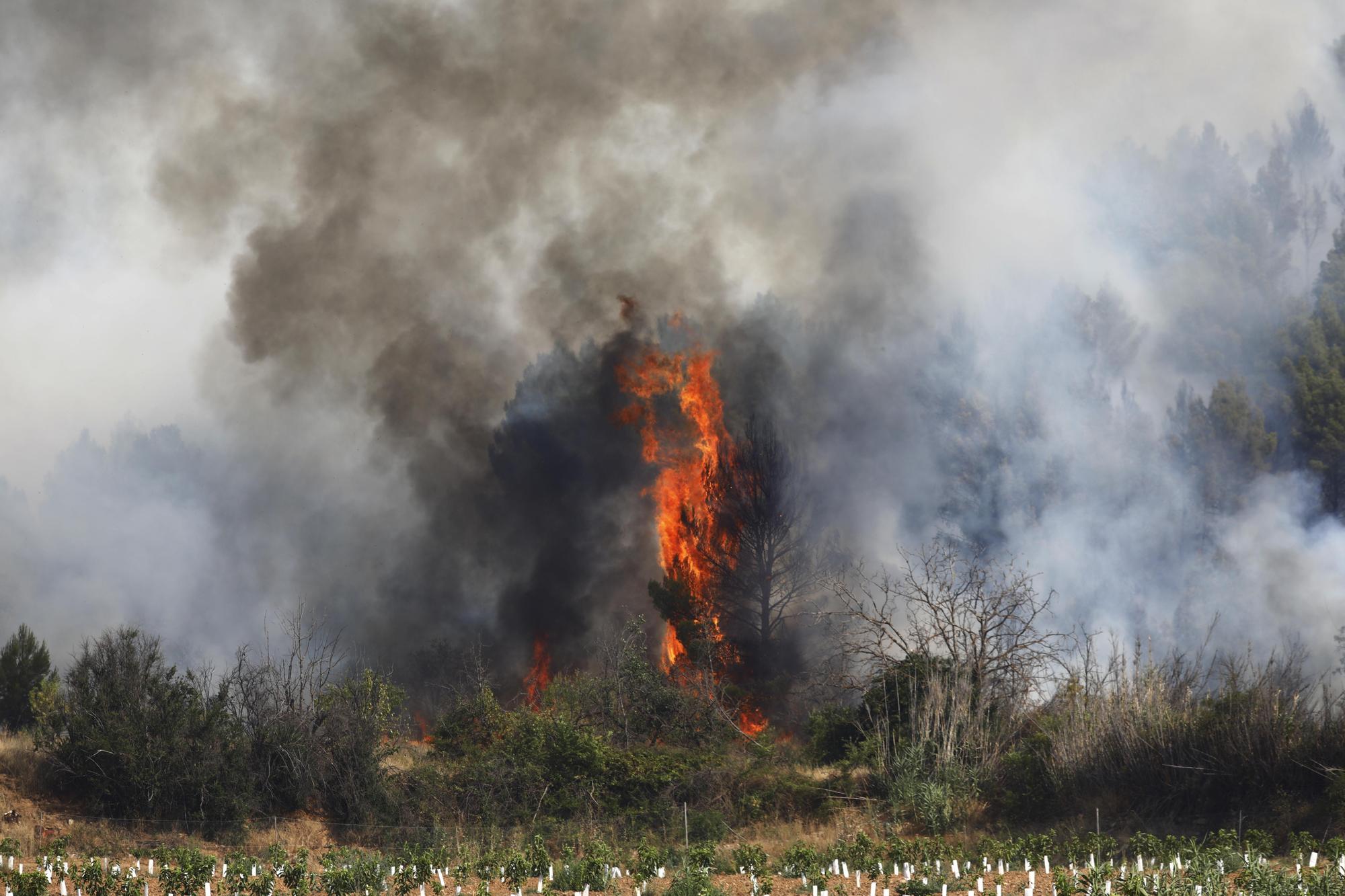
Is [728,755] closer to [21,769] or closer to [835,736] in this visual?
[835,736]

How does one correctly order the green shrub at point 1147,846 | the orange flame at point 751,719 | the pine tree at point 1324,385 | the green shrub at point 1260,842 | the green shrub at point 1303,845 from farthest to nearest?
the pine tree at point 1324,385 < the orange flame at point 751,719 < the green shrub at point 1147,846 < the green shrub at point 1260,842 < the green shrub at point 1303,845

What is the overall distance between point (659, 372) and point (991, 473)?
16716 mm

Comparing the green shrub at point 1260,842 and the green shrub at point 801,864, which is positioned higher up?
the green shrub at point 1260,842

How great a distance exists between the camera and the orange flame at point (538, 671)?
52428mm

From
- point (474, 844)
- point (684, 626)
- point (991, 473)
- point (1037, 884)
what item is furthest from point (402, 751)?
point (991, 473)

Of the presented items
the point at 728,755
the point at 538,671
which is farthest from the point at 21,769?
the point at 538,671

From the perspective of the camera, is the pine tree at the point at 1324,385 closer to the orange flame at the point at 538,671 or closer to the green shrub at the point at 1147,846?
the green shrub at the point at 1147,846

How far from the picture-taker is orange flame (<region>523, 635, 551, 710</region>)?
5243 centimetres

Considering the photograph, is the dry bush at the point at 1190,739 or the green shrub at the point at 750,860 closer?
the green shrub at the point at 750,860

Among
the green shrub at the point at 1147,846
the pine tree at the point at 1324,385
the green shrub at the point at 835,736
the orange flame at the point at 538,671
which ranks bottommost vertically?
the green shrub at the point at 1147,846

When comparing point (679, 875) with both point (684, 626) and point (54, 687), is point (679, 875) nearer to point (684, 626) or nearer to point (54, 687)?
point (684, 626)

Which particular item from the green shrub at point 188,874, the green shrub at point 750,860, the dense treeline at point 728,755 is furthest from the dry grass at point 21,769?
the green shrub at point 750,860

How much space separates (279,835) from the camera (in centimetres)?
2634

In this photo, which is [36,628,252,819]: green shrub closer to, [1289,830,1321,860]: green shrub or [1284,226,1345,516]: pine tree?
[1289,830,1321,860]: green shrub
